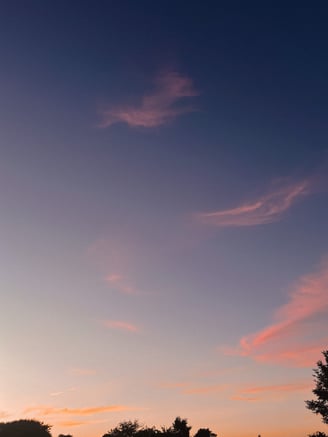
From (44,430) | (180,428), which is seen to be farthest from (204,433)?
(44,430)

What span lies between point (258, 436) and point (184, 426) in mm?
13507

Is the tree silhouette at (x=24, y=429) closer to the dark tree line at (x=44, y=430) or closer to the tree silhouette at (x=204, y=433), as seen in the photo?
the dark tree line at (x=44, y=430)

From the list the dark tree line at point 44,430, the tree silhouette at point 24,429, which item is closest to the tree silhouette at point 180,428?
the dark tree line at point 44,430

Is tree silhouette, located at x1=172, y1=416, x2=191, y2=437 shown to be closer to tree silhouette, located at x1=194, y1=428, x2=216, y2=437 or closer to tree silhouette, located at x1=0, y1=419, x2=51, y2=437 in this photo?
tree silhouette, located at x1=194, y1=428, x2=216, y2=437

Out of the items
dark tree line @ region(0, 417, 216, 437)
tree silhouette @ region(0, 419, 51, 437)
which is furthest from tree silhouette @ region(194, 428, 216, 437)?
tree silhouette @ region(0, 419, 51, 437)

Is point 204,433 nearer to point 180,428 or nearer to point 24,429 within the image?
point 180,428

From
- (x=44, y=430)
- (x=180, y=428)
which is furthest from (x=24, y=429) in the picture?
(x=180, y=428)

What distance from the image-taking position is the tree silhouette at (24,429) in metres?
79.8

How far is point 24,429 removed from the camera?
8150cm

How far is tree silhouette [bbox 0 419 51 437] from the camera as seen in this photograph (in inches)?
3140

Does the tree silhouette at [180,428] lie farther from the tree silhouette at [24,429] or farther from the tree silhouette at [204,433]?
the tree silhouette at [24,429]

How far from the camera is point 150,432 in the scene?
7431 cm

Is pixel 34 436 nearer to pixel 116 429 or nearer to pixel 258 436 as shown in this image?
pixel 116 429

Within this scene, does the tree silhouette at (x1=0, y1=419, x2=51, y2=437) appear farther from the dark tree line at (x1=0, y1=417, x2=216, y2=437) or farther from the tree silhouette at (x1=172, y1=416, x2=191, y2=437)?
the tree silhouette at (x1=172, y1=416, x2=191, y2=437)
